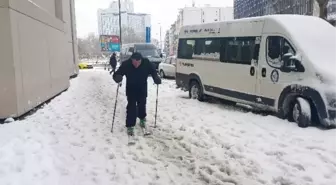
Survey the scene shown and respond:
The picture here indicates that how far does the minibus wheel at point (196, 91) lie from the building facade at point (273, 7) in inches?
607

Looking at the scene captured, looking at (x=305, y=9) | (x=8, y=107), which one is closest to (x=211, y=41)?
(x=8, y=107)

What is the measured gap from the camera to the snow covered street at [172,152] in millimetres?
5395

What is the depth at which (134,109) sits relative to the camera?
820 cm

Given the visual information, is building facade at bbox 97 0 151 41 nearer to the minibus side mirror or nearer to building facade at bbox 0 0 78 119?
building facade at bbox 0 0 78 119

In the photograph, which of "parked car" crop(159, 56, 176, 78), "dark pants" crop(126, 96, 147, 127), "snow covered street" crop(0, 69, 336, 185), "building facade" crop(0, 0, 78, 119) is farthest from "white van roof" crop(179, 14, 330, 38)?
"parked car" crop(159, 56, 176, 78)

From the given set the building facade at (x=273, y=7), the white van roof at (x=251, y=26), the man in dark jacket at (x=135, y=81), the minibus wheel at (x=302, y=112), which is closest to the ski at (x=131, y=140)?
the man in dark jacket at (x=135, y=81)

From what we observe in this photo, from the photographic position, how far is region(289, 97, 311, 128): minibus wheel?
8.05 metres

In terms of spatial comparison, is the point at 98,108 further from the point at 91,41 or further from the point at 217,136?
the point at 91,41

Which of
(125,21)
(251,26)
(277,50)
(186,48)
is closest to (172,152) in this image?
(277,50)

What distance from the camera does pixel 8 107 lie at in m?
9.30

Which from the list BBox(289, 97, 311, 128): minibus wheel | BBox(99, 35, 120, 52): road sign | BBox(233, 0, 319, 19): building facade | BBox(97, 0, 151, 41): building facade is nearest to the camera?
BBox(289, 97, 311, 128): minibus wheel

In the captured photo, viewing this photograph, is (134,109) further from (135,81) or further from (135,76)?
(135,76)

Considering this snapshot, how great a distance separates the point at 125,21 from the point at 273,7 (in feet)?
181

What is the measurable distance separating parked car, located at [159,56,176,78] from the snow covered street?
1541 centimetres
